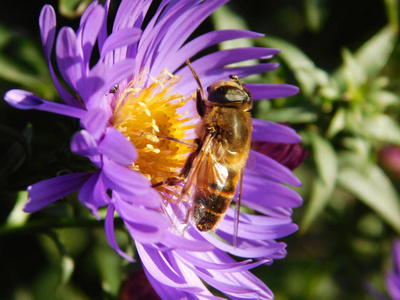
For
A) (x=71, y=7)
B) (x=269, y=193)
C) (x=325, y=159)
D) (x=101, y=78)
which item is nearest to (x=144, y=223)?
(x=101, y=78)

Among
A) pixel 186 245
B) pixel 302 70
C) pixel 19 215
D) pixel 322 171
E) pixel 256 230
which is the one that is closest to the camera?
pixel 186 245

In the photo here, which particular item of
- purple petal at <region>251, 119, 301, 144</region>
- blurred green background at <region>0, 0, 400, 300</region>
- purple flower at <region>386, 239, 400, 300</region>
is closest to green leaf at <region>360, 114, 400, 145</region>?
A: blurred green background at <region>0, 0, 400, 300</region>

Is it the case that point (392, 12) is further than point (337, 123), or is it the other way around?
point (392, 12)

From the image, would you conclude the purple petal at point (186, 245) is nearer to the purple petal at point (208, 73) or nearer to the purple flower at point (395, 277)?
the purple petal at point (208, 73)

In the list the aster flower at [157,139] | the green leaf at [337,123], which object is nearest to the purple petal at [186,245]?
the aster flower at [157,139]

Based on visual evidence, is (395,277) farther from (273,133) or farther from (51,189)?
(51,189)

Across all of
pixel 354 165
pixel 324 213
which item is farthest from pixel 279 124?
pixel 324 213

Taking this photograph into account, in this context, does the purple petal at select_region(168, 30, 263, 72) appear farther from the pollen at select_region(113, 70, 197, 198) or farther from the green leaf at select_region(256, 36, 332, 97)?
the green leaf at select_region(256, 36, 332, 97)
